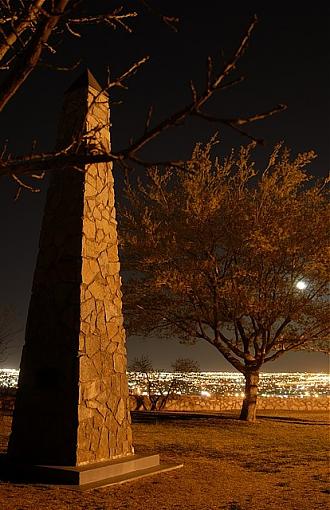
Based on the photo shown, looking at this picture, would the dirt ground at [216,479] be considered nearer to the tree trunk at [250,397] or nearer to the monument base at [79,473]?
the monument base at [79,473]

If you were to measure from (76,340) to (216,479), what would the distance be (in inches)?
106

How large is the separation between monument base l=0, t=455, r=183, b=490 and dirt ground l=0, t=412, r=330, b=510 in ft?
0.56

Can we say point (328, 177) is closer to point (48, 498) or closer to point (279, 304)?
point (279, 304)

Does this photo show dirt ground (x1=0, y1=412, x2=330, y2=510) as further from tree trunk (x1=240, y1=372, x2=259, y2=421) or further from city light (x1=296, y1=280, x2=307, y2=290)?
city light (x1=296, y1=280, x2=307, y2=290)

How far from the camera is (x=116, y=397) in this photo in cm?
767

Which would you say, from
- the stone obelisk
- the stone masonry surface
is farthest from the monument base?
the stone masonry surface

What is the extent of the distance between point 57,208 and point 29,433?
123 inches

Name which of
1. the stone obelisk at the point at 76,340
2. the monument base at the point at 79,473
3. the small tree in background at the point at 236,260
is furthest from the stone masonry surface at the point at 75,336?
the small tree in background at the point at 236,260

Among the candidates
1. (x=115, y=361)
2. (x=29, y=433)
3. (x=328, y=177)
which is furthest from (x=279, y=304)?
(x=29, y=433)

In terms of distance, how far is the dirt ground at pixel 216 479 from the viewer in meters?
5.97

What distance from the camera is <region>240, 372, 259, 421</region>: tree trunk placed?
637 inches

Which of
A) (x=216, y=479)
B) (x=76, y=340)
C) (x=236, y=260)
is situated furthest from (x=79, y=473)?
(x=236, y=260)

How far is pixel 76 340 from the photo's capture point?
7113mm

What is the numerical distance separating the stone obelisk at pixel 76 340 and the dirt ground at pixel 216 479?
53 centimetres
